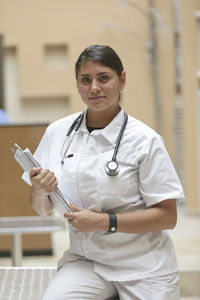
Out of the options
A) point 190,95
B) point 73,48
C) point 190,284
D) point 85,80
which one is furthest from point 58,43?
point 85,80

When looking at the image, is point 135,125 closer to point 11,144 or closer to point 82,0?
point 11,144

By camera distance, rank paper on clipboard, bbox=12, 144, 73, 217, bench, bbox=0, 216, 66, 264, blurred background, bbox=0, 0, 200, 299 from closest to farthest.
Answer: paper on clipboard, bbox=12, 144, 73, 217
bench, bbox=0, 216, 66, 264
blurred background, bbox=0, 0, 200, 299

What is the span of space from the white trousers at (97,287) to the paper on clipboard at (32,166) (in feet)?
0.62

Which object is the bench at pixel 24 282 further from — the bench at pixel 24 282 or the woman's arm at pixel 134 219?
the woman's arm at pixel 134 219

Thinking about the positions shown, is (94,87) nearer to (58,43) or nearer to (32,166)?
(32,166)

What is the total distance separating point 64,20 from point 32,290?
5697 millimetres

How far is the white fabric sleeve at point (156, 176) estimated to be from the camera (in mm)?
1443

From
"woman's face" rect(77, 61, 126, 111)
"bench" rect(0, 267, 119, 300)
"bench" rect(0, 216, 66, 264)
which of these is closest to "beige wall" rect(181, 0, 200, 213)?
"bench" rect(0, 216, 66, 264)

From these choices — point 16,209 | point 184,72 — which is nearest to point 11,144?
point 16,209

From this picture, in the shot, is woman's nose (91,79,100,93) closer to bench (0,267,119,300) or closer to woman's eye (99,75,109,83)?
woman's eye (99,75,109,83)

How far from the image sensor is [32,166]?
138cm

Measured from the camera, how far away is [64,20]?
6996mm

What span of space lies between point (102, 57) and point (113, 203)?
16.3 inches

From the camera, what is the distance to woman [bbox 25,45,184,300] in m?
1.43
